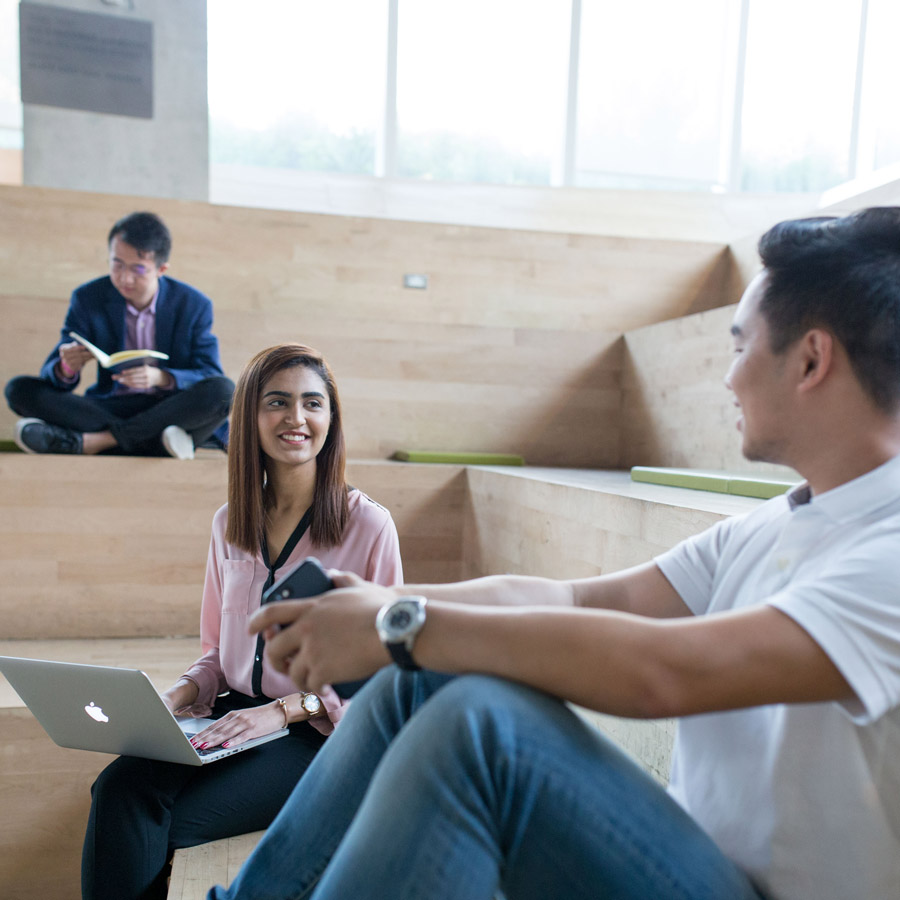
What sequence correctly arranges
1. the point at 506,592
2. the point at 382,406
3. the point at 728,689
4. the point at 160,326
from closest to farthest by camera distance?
the point at 728,689 → the point at 506,592 → the point at 160,326 → the point at 382,406

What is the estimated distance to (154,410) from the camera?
2525 mm

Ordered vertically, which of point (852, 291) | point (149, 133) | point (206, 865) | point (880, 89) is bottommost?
point (206, 865)

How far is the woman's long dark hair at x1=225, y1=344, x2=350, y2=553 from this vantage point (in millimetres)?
1501

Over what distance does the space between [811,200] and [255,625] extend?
4.74 meters

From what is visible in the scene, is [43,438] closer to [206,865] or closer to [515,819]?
[206,865]

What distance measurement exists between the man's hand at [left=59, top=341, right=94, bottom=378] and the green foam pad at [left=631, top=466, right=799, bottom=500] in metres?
1.63

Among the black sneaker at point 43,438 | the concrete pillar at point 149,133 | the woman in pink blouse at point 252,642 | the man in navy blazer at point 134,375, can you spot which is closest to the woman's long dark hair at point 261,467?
the woman in pink blouse at point 252,642

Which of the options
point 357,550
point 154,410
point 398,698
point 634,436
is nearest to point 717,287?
point 634,436

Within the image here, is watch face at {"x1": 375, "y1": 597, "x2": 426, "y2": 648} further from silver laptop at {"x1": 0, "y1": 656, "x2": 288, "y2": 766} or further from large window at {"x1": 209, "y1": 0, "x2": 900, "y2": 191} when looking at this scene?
large window at {"x1": 209, "y1": 0, "x2": 900, "y2": 191}

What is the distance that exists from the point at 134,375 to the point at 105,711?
1.47 metres

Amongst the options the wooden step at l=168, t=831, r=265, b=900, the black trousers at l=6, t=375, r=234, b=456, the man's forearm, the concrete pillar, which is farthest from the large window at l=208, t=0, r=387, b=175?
the man's forearm

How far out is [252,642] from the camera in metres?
1.45

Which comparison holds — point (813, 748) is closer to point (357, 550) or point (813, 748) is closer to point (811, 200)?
point (357, 550)

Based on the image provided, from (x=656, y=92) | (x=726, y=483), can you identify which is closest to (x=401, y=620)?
(x=726, y=483)
